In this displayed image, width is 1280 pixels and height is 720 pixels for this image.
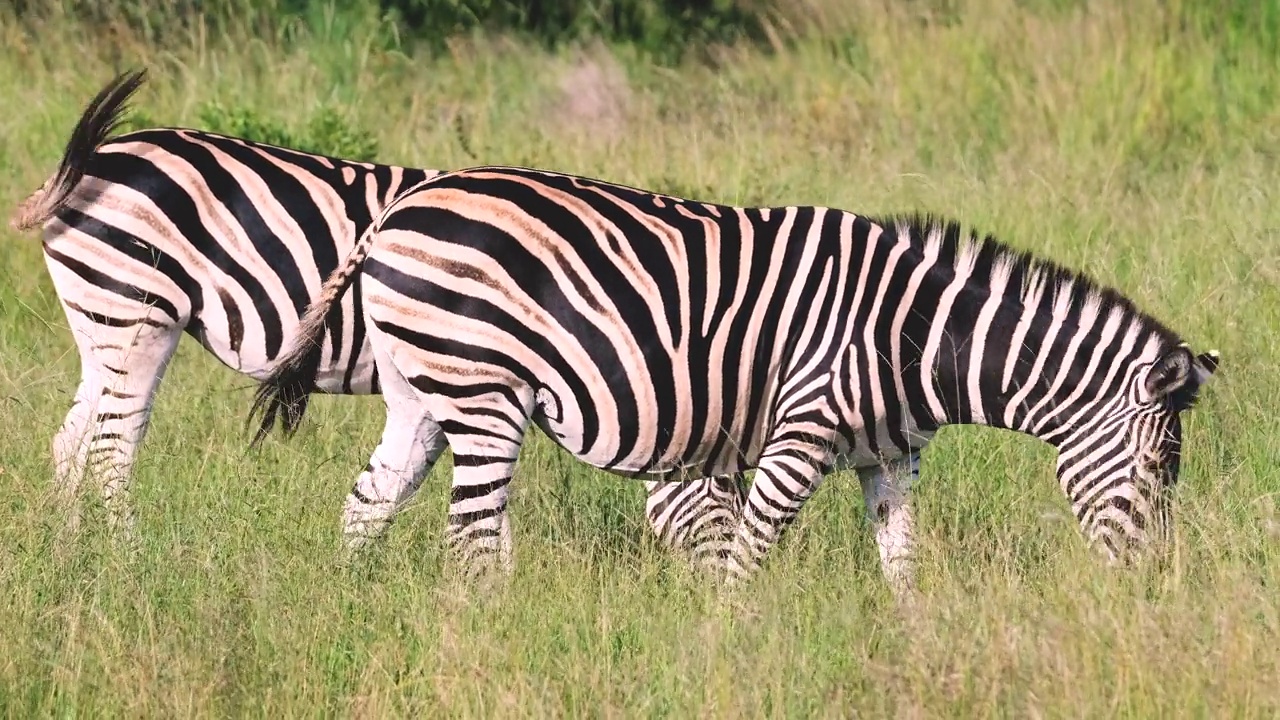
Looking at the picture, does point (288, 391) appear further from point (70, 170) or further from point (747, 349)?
point (747, 349)

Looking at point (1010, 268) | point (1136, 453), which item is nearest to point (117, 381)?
point (1010, 268)

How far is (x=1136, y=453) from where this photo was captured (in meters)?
4.90

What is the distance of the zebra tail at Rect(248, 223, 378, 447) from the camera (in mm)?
5102

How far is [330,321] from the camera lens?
5.51m

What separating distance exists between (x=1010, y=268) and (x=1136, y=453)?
66 cm

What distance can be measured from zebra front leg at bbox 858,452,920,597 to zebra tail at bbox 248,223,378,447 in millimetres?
1669

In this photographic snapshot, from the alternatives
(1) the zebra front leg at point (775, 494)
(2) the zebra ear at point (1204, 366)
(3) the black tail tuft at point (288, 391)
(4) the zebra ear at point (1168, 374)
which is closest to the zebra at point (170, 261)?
(3) the black tail tuft at point (288, 391)

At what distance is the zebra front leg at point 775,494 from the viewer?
4.96 metres

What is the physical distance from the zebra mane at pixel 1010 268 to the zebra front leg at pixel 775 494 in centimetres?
72

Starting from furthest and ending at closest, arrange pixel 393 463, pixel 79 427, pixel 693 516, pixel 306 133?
1. pixel 306 133
2. pixel 693 516
3. pixel 79 427
4. pixel 393 463

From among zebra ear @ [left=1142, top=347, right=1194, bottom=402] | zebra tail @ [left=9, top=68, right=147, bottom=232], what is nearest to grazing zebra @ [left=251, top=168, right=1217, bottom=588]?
zebra ear @ [left=1142, top=347, right=1194, bottom=402]

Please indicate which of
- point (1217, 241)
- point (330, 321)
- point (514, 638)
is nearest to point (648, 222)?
point (330, 321)

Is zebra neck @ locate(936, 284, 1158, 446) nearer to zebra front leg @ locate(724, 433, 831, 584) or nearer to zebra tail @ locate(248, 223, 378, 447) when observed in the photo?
zebra front leg @ locate(724, 433, 831, 584)

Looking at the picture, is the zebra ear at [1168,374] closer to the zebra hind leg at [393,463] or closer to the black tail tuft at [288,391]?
the zebra hind leg at [393,463]
